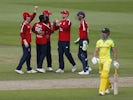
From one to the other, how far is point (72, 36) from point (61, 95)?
1624cm

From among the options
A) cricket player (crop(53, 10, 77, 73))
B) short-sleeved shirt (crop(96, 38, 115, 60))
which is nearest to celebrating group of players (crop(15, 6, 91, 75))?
cricket player (crop(53, 10, 77, 73))

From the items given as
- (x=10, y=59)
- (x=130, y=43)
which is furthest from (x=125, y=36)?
(x=10, y=59)

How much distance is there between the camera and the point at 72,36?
1255 inches

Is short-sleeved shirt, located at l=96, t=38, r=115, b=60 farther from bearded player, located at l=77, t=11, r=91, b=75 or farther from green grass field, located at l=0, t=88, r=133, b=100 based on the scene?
bearded player, located at l=77, t=11, r=91, b=75

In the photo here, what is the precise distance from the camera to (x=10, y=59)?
75.0ft

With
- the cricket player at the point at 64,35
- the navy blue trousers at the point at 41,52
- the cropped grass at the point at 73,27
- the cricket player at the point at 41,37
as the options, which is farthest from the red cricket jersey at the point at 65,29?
the cropped grass at the point at 73,27

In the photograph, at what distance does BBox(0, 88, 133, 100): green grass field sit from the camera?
15.4 metres

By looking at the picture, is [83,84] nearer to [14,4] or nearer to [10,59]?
[10,59]

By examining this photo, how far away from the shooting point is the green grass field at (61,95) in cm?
1535

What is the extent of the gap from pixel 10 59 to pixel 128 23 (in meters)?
16.6

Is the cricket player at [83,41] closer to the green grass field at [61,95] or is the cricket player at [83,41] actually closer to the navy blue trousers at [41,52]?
the navy blue trousers at [41,52]

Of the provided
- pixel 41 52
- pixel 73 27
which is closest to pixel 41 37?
pixel 41 52

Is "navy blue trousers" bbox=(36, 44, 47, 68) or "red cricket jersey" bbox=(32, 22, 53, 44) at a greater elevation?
"red cricket jersey" bbox=(32, 22, 53, 44)

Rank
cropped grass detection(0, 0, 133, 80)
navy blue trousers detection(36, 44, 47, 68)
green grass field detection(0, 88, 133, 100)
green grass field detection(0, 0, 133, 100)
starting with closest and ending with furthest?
green grass field detection(0, 88, 133, 100) → green grass field detection(0, 0, 133, 100) → navy blue trousers detection(36, 44, 47, 68) → cropped grass detection(0, 0, 133, 80)
